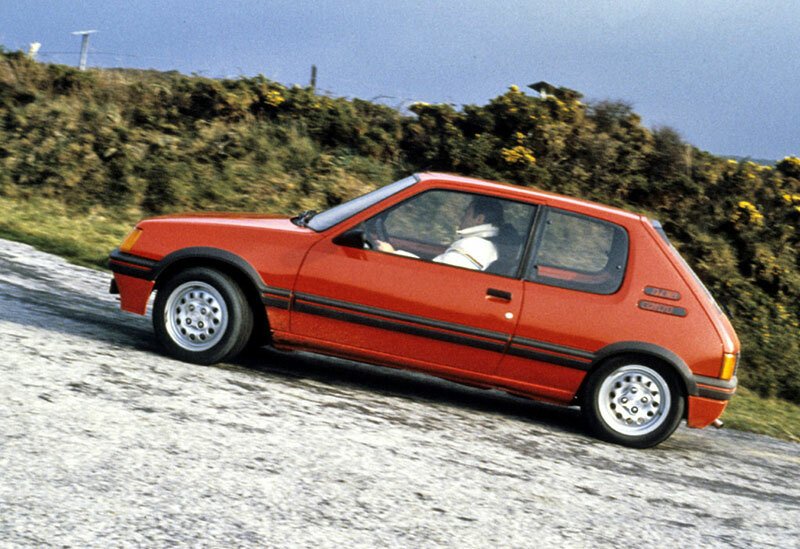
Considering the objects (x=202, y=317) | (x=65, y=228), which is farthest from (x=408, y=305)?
(x=65, y=228)

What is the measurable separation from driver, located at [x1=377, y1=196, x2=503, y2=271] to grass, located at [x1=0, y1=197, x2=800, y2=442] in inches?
138

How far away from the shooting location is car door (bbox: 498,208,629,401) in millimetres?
6520

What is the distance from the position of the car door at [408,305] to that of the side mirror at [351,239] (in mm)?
22

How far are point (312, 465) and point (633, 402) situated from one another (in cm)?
266

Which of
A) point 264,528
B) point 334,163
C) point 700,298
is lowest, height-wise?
point 264,528

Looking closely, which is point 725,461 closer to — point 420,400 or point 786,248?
point 420,400

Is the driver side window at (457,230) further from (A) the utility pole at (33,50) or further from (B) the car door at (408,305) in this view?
(A) the utility pole at (33,50)

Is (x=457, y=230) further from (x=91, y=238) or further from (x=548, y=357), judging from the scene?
(x=91, y=238)

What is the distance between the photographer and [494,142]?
16.7 meters

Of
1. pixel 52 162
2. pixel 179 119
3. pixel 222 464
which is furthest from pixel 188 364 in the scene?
pixel 179 119

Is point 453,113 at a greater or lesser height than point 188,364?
greater

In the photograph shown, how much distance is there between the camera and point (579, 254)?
6770mm

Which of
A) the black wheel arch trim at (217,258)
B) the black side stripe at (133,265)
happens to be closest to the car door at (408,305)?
the black wheel arch trim at (217,258)

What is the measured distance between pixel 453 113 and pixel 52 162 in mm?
6909
